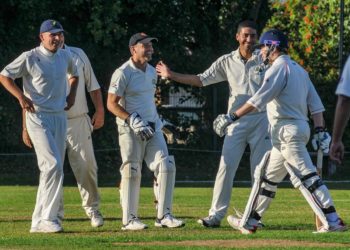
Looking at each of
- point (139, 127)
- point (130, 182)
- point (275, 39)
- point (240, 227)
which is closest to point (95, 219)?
point (130, 182)

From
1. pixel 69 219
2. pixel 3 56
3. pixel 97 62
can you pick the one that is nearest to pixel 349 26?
pixel 97 62

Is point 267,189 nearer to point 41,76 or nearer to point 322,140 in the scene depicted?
point 322,140

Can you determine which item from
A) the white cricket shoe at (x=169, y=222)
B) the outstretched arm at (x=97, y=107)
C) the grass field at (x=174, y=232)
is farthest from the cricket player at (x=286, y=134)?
the outstretched arm at (x=97, y=107)

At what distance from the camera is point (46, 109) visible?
1306 centimetres

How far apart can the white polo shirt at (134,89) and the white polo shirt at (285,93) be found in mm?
1622

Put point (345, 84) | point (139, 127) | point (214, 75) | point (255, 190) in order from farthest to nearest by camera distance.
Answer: point (214, 75)
point (139, 127)
point (255, 190)
point (345, 84)

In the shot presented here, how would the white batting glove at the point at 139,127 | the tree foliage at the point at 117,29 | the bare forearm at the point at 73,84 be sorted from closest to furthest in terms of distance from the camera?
the white batting glove at the point at 139,127 < the bare forearm at the point at 73,84 < the tree foliage at the point at 117,29

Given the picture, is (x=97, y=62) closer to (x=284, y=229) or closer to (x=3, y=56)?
(x=3, y=56)

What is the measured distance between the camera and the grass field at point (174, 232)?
11.3 metres

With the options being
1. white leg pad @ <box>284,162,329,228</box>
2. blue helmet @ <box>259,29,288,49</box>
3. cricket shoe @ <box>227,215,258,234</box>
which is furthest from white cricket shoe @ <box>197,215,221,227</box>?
blue helmet @ <box>259,29,288,49</box>

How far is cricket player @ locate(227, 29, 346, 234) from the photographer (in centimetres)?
1227

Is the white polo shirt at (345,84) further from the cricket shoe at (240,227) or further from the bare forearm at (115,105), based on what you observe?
the bare forearm at (115,105)

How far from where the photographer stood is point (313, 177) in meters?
12.3

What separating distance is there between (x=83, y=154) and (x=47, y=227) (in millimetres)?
1491
